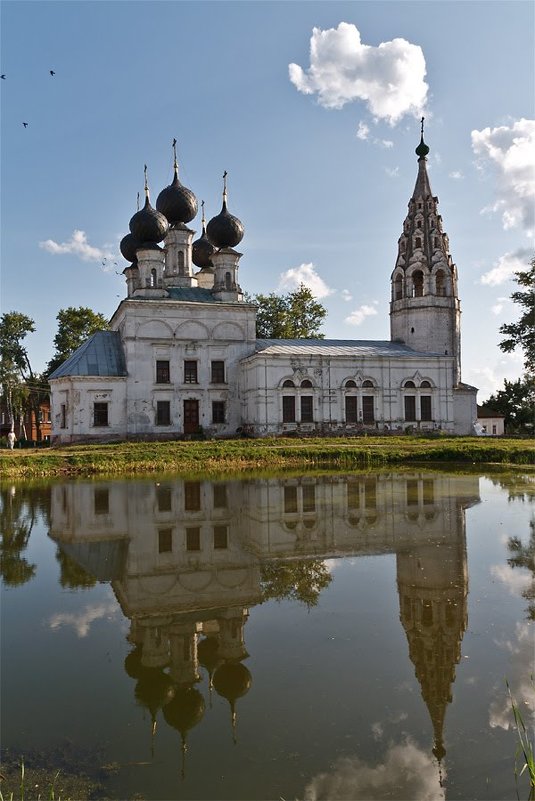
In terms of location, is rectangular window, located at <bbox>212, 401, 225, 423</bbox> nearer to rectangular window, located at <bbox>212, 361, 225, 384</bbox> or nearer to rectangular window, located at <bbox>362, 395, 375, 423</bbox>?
rectangular window, located at <bbox>212, 361, 225, 384</bbox>

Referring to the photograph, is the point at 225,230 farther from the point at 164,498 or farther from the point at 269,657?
the point at 269,657

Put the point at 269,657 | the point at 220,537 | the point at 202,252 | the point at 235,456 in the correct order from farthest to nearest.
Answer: the point at 202,252 < the point at 235,456 < the point at 220,537 < the point at 269,657

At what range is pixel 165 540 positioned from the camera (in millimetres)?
12305

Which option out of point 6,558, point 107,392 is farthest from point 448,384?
point 6,558

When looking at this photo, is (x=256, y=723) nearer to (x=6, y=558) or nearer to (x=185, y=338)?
(x=6, y=558)

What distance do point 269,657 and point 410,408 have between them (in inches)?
1277

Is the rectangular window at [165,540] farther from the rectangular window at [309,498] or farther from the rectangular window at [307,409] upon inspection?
the rectangular window at [307,409]

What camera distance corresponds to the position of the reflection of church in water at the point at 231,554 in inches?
255

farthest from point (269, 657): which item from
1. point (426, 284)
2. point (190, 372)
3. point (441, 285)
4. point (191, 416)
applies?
point (441, 285)

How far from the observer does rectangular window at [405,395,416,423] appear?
37844 millimetres

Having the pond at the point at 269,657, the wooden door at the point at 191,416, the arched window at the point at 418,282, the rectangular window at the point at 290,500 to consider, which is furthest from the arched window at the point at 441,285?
the pond at the point at 269,657

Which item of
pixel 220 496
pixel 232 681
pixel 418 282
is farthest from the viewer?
pixel 418 282

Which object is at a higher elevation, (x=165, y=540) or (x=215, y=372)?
(x=215, y=372)

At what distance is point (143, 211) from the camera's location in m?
36.3
